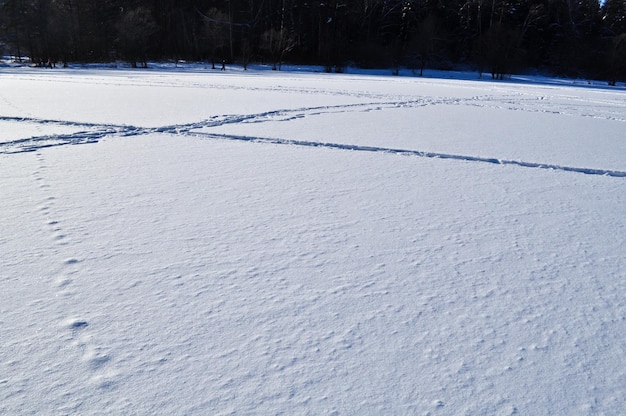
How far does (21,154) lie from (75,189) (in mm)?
2198

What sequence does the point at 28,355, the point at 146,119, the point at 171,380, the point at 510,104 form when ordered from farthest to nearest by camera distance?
the point at 510,104
the point at 146,119
the point at 28,355
the point at 171,380

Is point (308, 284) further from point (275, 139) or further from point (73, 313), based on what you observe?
point (275, 139)

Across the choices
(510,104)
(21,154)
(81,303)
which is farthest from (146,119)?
(510,104)

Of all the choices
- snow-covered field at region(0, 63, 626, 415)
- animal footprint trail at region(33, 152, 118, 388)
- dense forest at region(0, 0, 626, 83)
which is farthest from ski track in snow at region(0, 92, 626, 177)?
dense forest at region(0, 0, 626, 83)

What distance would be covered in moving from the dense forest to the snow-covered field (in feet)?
121

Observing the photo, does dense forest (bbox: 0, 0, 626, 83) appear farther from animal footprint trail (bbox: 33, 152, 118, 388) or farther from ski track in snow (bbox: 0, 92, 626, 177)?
animal footprint trail (bbox: 33, 152, 118, 388)

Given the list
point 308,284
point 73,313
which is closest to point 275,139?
point 308,284

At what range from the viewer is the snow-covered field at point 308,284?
195 cm

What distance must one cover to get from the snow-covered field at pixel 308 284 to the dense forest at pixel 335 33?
36.7m

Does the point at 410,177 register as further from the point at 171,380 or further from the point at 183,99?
the point at 183,99

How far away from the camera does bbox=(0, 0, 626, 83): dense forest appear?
40812mm

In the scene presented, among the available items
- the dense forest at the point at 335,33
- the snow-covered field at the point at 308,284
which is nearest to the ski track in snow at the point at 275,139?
the snow-covered field at the point at 308,284

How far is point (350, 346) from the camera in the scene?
7.28 ft

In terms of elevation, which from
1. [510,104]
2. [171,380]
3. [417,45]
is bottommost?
[171,380]
